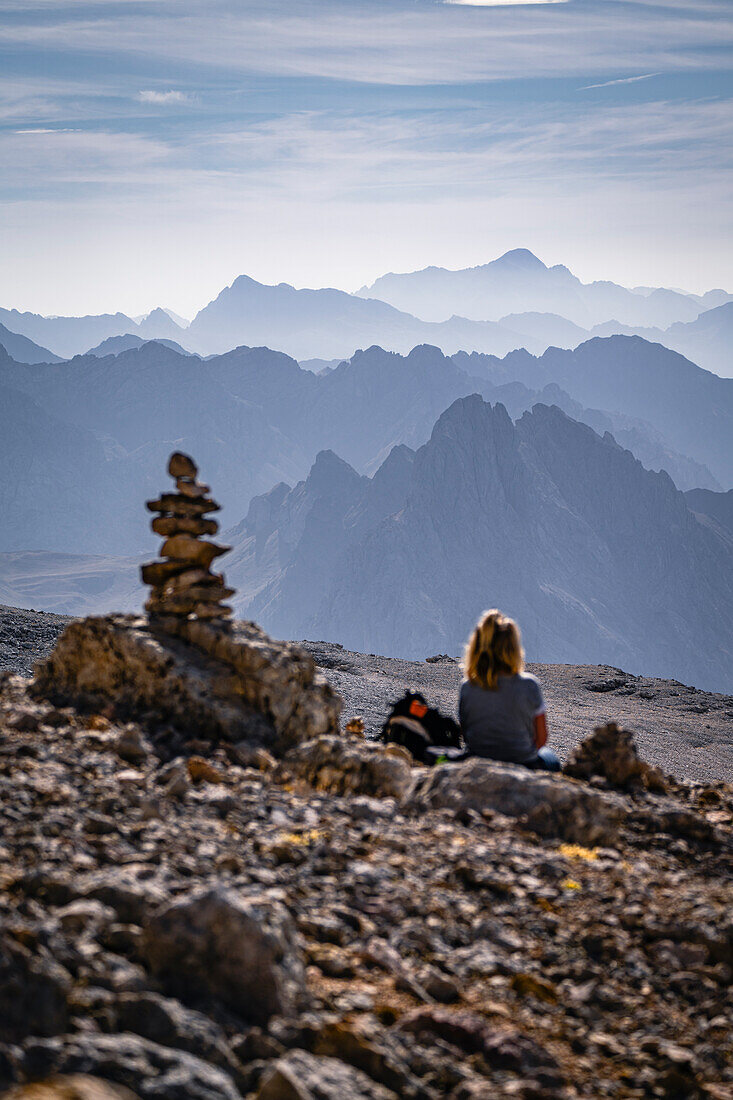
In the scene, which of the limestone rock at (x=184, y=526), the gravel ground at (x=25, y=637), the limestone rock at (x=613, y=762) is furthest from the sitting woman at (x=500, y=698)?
the gravel ground at (x=25, y=637)

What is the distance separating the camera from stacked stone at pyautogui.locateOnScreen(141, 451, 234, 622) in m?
13.7

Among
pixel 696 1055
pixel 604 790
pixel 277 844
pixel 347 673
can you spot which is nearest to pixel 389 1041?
pixel 696 1055

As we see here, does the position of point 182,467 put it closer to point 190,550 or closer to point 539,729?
point 190,550

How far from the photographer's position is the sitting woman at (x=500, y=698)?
11.2 metres

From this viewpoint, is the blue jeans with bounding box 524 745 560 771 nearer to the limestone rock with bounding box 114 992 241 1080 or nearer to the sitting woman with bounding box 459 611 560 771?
the sitting woman with bounding box 459 611 560 771

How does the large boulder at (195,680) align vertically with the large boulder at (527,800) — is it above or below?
above

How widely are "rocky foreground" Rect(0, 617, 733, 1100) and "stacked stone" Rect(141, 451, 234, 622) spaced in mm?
2209

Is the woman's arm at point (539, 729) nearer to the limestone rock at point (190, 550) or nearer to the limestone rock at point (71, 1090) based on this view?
the limestone rock at point (190, 550)

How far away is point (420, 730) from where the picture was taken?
40.6 ft

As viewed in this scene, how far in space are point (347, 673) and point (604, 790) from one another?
3401 cm

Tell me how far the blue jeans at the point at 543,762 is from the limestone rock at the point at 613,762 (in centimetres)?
101

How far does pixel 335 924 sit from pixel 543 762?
18.4ft


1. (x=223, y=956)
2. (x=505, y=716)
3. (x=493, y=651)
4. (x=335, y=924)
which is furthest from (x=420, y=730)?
(x=223, y=956)

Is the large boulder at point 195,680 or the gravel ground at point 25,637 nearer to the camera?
the large boulder at point 195,680
